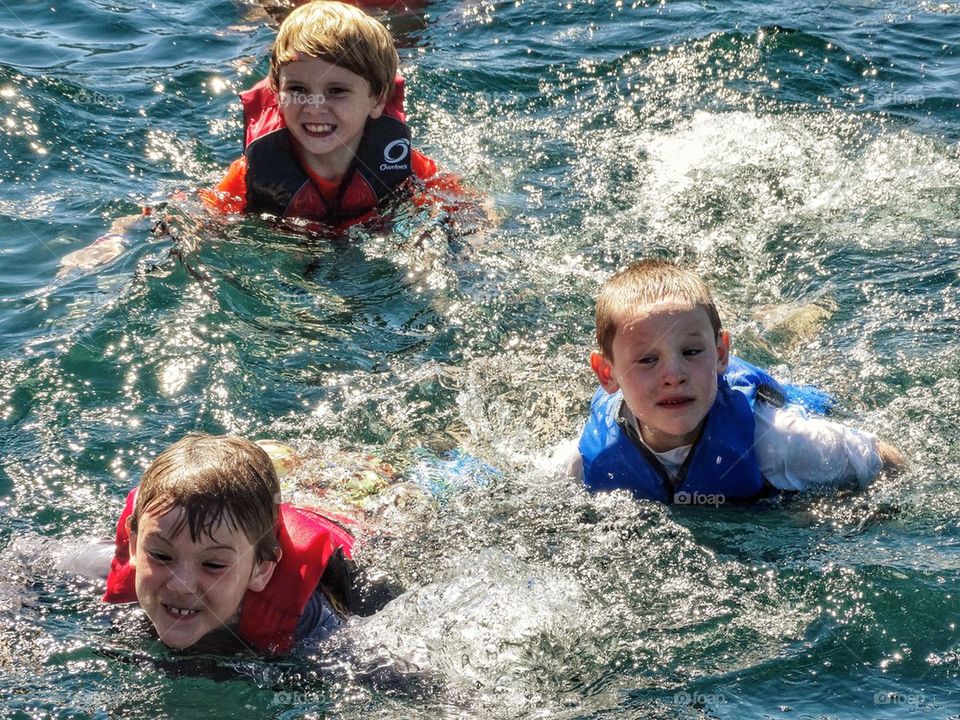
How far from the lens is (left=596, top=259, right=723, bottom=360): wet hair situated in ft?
16.7

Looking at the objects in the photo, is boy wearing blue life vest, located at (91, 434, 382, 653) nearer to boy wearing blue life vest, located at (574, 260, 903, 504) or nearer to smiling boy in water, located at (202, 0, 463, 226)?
boy wearing blue life vest, located at (574, 260, 903, 504)

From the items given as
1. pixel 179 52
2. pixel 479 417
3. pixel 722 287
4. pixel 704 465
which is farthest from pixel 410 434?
pixel 179 52

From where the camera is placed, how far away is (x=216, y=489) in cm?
419

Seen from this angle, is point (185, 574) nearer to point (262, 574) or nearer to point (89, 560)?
point (262, 574)

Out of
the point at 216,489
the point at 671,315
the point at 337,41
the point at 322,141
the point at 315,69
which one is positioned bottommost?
the point at 216,489

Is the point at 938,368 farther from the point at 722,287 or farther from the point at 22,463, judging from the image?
the point at 22,463

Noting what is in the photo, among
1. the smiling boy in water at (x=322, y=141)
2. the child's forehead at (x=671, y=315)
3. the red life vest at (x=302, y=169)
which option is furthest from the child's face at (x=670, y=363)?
the red life vest at (x=302, y=169)

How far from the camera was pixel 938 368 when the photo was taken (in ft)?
19.8
